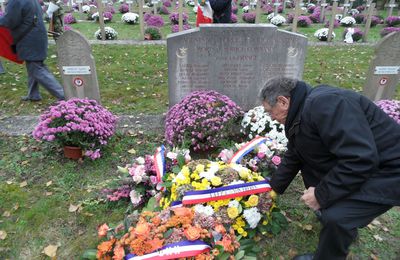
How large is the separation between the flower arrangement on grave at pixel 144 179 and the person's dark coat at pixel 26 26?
344cm

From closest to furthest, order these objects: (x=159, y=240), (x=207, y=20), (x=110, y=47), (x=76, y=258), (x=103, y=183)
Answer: (x=159, y=240) → (x=76, y=258) → (x=103, y=183) → (x=207, y=20) → (x=110, y=47)

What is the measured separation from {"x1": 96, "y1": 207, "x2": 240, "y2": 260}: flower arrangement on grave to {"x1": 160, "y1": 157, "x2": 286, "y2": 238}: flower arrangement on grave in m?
0.18

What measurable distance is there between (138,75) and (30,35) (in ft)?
8.79

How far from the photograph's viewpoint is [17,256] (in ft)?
9.90

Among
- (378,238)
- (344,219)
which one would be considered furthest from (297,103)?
(378,238)

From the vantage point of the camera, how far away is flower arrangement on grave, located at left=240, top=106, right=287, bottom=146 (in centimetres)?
441

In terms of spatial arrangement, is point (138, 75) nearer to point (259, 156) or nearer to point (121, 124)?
point (121, 124)

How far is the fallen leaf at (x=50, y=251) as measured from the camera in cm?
302

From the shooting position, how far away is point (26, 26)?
18.3 ft

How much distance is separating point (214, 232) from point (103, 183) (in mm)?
1897

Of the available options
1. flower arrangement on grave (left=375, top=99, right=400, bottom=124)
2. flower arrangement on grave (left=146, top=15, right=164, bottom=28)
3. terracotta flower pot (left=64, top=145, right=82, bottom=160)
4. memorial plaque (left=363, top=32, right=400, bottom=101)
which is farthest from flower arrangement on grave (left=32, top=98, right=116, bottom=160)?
flower arrangement on grave (left=146, top=15, right=164, bottom=28)

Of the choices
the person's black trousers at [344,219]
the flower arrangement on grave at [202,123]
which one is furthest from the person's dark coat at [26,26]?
the person's black trousers at [344,219]

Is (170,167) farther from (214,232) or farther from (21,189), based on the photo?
(21,189)

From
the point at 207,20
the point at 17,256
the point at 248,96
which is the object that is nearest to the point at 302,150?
the point at 17,256
